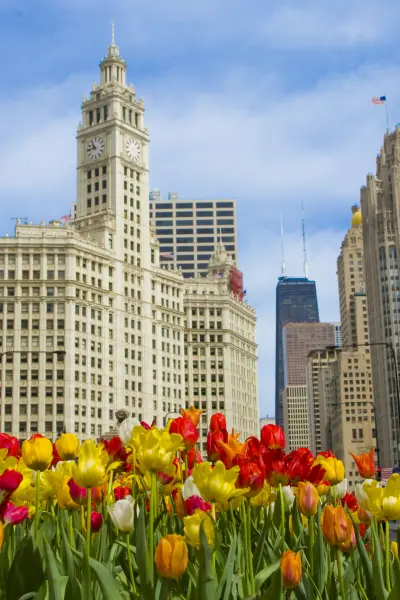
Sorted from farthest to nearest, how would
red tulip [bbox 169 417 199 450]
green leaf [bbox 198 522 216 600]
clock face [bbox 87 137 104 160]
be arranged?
clock face [bbox 87 137 104 160] → red tulip [bbox 169 417 199 450] → green leaf [bbox 198 522 216 600]

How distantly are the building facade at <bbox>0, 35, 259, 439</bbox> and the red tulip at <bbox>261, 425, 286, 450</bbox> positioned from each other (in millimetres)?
103444

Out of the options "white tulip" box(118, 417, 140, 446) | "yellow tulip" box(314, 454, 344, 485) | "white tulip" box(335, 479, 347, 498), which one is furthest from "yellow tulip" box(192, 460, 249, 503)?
"white tulip" box(335, 479, 347, 498)

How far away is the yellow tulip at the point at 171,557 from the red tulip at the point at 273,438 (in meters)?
2.48

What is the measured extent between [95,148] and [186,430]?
125m

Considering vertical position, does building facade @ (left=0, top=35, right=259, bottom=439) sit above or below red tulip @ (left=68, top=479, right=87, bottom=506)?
above

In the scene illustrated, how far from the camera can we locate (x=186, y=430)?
5.64 m

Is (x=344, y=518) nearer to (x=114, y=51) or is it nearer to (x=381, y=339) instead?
(x=114, y=51)

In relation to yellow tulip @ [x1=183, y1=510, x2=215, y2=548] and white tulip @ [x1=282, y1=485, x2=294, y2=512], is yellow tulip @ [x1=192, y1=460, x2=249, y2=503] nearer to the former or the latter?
yellow tulip @ [x1=183, y1=510, x2=215, y2=548]

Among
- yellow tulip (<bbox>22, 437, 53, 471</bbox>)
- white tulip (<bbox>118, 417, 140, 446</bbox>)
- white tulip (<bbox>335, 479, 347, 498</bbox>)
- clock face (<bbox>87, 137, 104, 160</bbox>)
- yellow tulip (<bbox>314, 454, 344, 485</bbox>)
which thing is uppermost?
clock face (<bbox>87, 137, 104, 160</bbox>)

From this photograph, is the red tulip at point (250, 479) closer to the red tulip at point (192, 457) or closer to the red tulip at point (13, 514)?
the red tulip at point (13, 514)

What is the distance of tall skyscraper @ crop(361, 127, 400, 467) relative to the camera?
146m

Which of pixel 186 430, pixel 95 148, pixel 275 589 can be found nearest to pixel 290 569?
pixel 275 589

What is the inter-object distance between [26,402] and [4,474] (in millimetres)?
107245

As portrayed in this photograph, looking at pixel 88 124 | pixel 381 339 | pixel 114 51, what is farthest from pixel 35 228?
pixel 381 339
